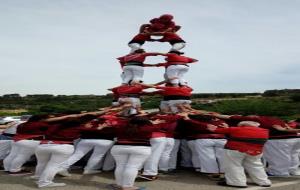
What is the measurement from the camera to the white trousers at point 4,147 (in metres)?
11.2

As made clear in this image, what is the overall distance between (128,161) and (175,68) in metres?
4.02

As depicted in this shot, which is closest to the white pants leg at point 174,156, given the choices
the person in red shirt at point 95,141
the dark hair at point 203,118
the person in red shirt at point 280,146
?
the dark hair at point 203,118

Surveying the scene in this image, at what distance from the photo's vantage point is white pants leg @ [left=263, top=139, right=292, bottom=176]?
33.3 feet

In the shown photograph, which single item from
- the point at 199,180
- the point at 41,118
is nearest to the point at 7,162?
the point at 41,118

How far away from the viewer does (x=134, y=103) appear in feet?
37.5

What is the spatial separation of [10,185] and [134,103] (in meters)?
3.67

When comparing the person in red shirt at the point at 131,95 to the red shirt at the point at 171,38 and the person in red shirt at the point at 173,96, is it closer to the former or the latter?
the person in red shirt at the point at 173,96

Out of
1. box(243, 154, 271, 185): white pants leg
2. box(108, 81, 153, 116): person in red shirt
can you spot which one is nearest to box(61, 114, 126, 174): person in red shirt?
box(108, 81, 153, 116): person in red shirt

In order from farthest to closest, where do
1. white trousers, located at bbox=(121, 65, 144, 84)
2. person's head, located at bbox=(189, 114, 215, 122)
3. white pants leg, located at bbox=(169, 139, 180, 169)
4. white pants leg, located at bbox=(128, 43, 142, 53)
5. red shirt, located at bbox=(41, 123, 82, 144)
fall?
white pants leg, located at bbox=(128, 43, 142, 53)
white trousers, located at bbox=(121, 65, 144, 84)
white pants leg, located at bbox=(169, 139, 180, 169)
person's head, located at bbox=(189, 114, 215, 122)
red shirt, located at bbox=(41, 123, 82, 144)

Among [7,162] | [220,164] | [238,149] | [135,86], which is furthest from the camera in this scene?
[135,86]

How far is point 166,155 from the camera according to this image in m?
10.3

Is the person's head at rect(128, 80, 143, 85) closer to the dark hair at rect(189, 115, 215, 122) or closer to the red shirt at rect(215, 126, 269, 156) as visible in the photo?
the dark hair at rect(189, 115, 215, 122)

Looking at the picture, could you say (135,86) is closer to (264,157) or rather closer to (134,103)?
(134,103)

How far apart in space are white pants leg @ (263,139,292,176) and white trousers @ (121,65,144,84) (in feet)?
11.9
